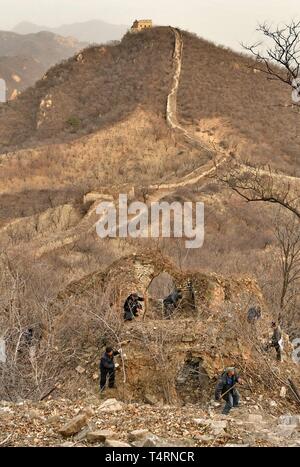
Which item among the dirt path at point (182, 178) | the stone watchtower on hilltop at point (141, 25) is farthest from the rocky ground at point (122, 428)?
the stone watchtower on hilltop at point (141, 25)

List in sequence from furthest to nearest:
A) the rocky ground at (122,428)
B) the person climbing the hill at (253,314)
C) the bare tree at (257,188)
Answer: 1. the person climbing the hill at (253,314)
2. the bare tree at (257,188)
3. the rocky ground at (122,428)

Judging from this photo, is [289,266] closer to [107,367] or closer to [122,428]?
[107,367]

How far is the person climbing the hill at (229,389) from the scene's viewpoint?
8023mm

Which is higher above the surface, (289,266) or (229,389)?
(289,266)

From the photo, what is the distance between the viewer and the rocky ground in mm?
4859

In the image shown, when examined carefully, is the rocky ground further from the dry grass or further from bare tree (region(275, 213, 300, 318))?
the dry grass

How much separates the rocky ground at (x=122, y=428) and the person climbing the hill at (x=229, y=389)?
160 centimetres

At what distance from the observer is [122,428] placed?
5316 millimetres

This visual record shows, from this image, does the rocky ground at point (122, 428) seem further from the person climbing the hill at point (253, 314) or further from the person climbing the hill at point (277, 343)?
the person climbing the hill at point (253, 314)

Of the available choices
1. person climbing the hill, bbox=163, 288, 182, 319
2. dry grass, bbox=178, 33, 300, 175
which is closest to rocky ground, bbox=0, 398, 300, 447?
person climbing the hill, bbox=163, 288, 182, 319

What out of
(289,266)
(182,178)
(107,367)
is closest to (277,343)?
(107,367)

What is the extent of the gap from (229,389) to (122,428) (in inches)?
122
